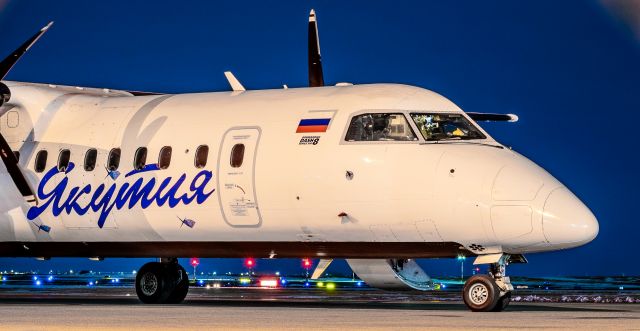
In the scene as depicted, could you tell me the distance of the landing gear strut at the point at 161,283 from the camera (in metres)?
28.9

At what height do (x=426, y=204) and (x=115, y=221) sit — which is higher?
(x=426, y=204)

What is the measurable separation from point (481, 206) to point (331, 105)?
403 cm

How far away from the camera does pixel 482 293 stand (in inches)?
902

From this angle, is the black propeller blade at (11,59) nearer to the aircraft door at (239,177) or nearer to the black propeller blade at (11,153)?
the black propeller blade at (11,153)

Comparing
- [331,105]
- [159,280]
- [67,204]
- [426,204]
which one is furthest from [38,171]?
[426,204]

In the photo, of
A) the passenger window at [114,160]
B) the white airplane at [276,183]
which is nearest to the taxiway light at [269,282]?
the white airplane at [276,183]

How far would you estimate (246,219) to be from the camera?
25.5 meters

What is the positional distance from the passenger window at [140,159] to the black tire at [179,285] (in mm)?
3366

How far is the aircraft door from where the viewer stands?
25.3m

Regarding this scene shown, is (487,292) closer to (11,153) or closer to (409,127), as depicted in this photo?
(409,127)

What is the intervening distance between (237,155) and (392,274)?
3982mm

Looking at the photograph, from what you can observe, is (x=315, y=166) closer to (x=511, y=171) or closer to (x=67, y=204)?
(x=511, y=171)

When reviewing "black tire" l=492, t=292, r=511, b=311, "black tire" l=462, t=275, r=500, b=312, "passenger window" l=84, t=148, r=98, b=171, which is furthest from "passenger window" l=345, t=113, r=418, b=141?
"passenger window" l=84, t=148, r=98, b=171

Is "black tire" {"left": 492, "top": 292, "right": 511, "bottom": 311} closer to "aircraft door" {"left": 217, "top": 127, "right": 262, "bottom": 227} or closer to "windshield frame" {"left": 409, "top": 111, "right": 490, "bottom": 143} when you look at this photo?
"windshield frame" {"left": 409, "top": 111, "right": 490, "bottom": 143}
